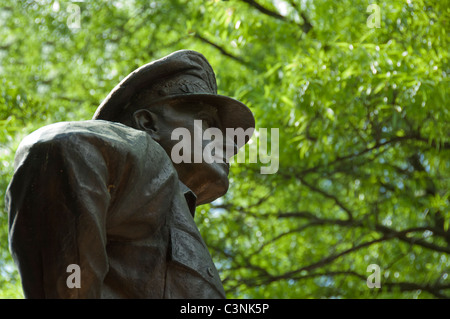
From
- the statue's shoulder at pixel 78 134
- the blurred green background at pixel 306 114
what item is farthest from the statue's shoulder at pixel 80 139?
the blurred green background at pixel 306 114

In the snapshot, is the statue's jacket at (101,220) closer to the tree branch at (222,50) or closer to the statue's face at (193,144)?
the statue's face at (193,144)

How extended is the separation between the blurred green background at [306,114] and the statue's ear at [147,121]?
346 centimetres

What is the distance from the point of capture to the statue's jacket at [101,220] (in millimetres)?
2348

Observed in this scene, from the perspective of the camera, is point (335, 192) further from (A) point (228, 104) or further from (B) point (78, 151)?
(B) point (78, 151)

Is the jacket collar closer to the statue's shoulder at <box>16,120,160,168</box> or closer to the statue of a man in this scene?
the statue of a man

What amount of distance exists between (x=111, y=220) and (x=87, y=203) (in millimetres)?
232

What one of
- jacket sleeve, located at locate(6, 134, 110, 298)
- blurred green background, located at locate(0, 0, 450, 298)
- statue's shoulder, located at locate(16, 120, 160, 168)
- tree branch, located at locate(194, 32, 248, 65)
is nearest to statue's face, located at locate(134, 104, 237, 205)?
statue's shoulder, located at locate(16, 120, 160, 168)

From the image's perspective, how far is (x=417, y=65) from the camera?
6.51m

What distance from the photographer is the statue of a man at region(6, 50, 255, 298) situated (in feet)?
7.72

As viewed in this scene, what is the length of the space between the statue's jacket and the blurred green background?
387 centimetres

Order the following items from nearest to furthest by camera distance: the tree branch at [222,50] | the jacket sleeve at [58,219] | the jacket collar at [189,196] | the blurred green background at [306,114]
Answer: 1. the jacket sleeve at [58,219]
2. the jacket collar at [189,196]
3. the blurred green background at [306,114]
4. the tree branch at [222,50]

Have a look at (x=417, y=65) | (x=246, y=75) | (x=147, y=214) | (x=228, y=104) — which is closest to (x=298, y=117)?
(x=417, y=65)

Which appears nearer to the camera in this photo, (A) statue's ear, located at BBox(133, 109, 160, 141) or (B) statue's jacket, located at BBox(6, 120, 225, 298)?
(B) statue's jacket, located at BBox(6, 120, 225, 298)

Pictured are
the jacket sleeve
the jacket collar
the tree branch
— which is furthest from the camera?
the tree branch
